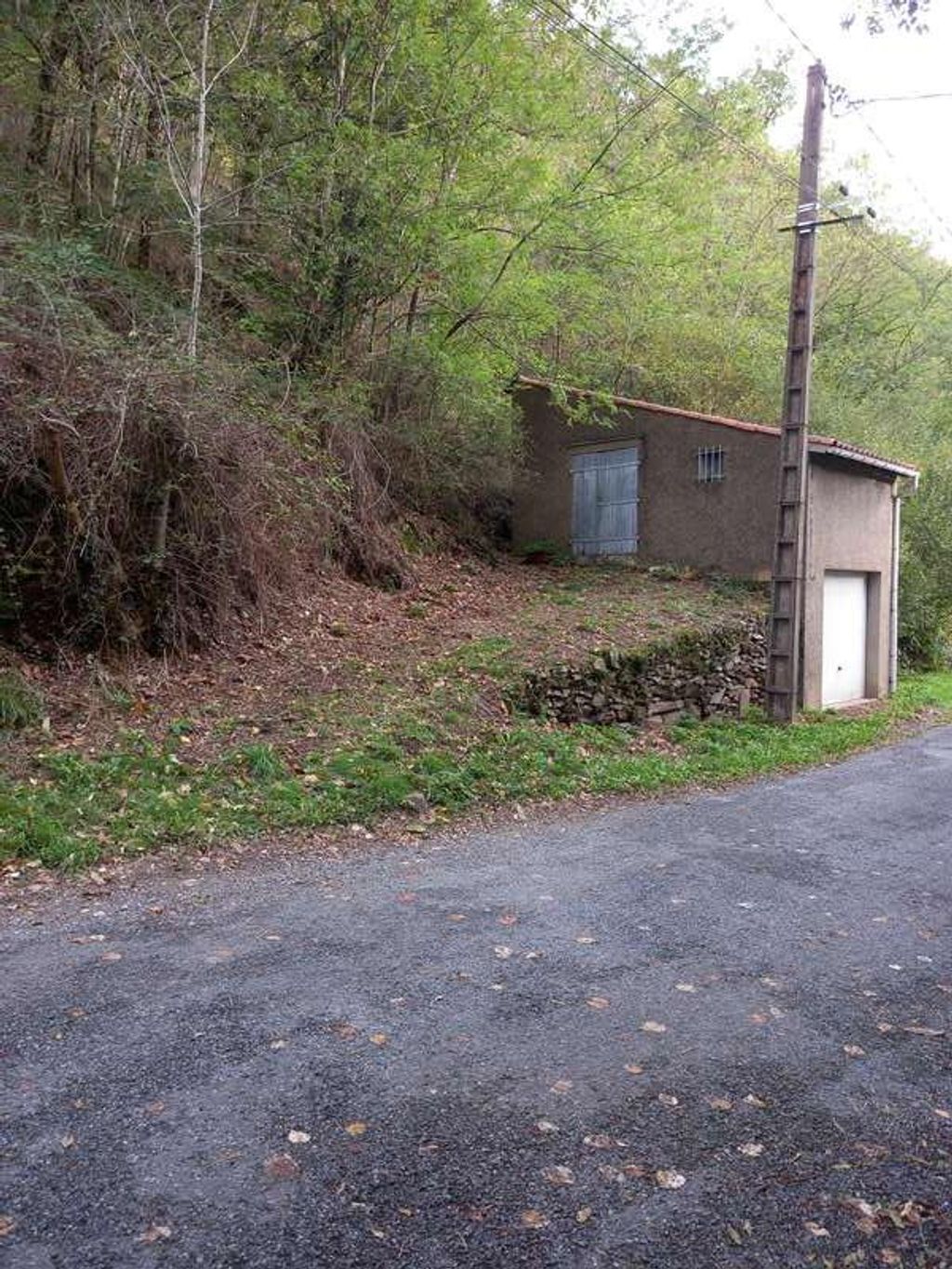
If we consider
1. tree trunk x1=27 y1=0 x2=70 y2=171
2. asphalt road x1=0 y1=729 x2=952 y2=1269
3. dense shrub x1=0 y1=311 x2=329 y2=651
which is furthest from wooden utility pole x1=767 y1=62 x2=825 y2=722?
tree trunk x1=27 y1=0 x2=70 y2=171

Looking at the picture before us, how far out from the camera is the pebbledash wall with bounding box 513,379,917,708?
13445 millimetres

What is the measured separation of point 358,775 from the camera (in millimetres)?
7184

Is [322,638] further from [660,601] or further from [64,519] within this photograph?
[660,601]

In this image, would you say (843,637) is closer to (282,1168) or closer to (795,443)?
(795,443)

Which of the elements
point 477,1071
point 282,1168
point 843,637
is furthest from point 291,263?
point 282,1168

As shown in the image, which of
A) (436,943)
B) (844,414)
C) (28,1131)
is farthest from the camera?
(844,414)

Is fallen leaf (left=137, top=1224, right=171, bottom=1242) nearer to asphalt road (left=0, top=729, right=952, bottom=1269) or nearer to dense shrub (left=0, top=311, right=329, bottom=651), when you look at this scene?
asphalt road (left=0, top=729, right=952, bottom=1269)

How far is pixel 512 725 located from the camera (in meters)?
8.98

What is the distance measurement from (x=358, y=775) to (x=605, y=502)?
10435 millimetres

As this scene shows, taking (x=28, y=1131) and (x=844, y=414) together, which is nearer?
(x=28, y=1131)

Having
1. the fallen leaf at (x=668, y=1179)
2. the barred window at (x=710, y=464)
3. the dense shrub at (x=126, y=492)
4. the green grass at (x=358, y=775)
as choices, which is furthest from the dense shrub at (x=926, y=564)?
the fallen leaf at (x=668, y=1179)

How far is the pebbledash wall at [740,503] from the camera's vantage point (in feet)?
44.1

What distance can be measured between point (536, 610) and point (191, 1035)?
31.3 ft

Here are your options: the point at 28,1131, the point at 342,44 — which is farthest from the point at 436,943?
the point at 342,44
